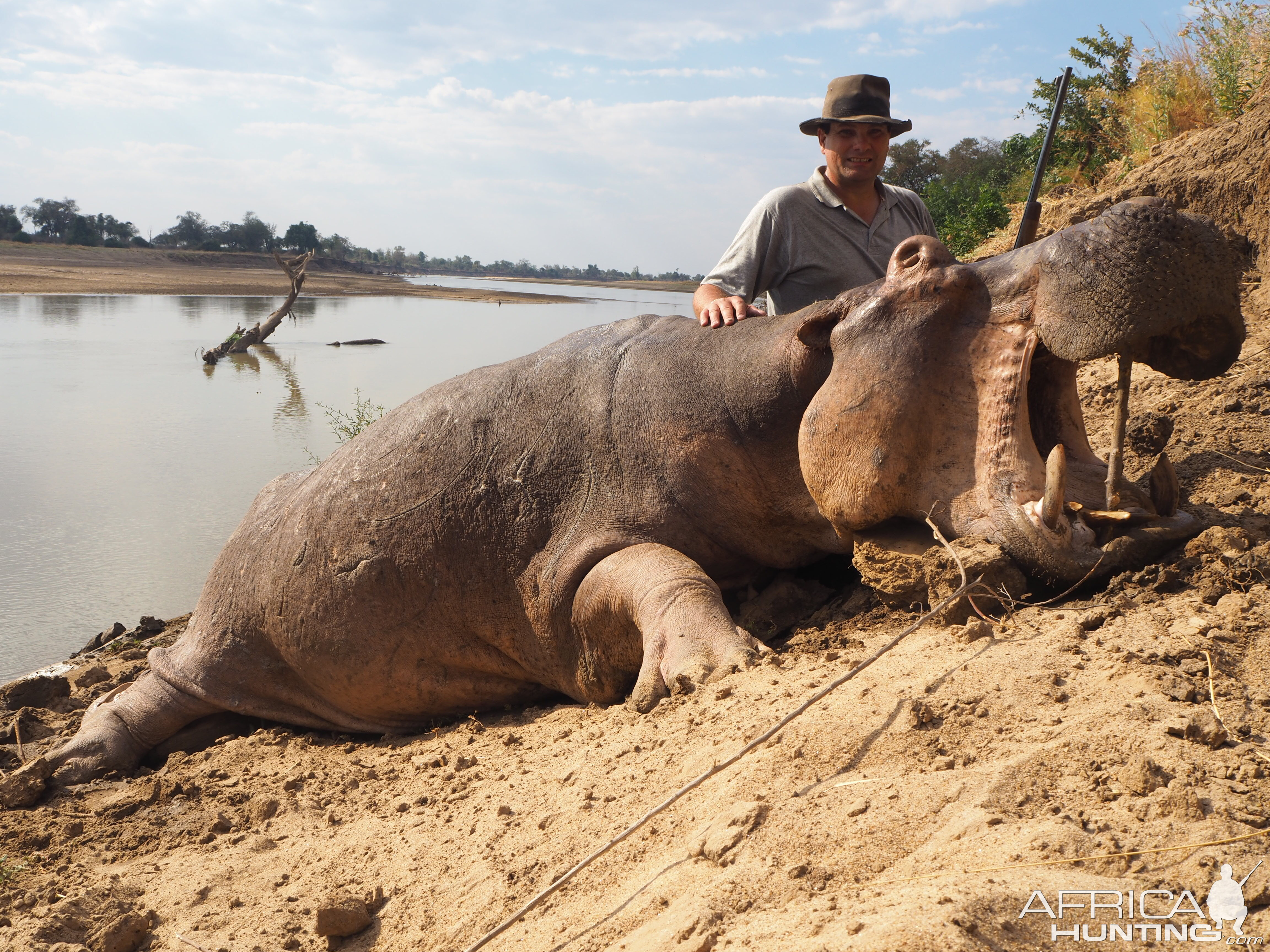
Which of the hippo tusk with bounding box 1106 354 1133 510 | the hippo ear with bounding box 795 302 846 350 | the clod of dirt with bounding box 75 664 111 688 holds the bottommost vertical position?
the clod of dirt with bounding box 75 664 111 688

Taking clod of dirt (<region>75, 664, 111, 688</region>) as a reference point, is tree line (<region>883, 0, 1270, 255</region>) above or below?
above

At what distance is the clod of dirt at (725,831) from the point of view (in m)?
1.96

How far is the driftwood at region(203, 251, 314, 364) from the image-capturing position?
2392cm

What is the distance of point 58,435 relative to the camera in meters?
14.0

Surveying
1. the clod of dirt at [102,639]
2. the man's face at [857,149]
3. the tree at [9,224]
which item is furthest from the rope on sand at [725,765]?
the tree at [9,224]

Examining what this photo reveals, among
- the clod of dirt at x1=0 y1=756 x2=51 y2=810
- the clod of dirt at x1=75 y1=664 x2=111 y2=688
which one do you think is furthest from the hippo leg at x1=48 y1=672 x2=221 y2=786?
the clod of dirt at x1=75 y1=664 x2=111 y2=688

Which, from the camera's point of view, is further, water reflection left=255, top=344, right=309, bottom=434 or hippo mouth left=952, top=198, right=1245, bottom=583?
water reflection left=255, top=344, right=309, bottom=434

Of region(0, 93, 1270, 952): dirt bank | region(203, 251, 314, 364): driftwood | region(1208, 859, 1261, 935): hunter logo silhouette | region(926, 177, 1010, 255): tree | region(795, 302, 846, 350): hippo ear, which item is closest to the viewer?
region(1208, 859, 1261, 935): hunter logo silhouette

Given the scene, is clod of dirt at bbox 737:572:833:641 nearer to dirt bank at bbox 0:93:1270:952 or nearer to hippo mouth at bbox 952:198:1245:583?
dirt bank at bbox 0:93:1270:952

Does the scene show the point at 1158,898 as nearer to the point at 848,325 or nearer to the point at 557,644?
the point at 848,325

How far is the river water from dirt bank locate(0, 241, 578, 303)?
11.2 m

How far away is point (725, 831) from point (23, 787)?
340 cm

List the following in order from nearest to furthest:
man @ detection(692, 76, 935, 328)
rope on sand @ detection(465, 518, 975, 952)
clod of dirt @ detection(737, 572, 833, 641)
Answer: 1. rope on sand @ detection(465, 518, 975, 952)
2. clod of dirt @ detection(737, 572, 833, 641)
3. man @ detection(692, 76, 935, 328)

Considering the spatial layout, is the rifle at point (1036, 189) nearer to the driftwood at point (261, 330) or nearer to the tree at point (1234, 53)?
the tree at point (1234, 53)
